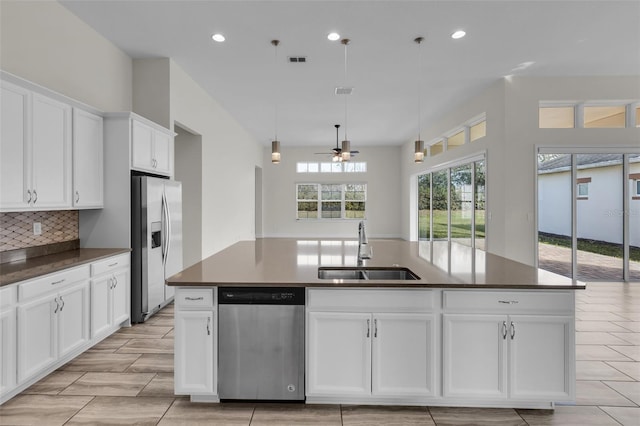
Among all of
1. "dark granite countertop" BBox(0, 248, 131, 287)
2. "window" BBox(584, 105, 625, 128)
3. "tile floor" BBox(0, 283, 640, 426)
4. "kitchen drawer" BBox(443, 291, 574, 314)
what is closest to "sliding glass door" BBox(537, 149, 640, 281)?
"window" BBox(584, 105, 625, 128)

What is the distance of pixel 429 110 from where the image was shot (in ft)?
23.0

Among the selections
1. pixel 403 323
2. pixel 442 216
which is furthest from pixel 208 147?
pixel 442 216

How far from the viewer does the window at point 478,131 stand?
6.09 meters

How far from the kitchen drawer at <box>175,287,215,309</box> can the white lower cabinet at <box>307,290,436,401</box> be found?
635mm

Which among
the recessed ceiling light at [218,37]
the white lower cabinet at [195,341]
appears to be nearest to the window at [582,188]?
the recessed ceiling light at [218,37]

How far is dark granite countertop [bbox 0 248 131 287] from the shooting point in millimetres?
2303

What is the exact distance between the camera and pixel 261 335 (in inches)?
84.7

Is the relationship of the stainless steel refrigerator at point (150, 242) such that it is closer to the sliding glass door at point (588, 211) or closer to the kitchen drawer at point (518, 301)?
the kitchen drawer at point (518, 301)

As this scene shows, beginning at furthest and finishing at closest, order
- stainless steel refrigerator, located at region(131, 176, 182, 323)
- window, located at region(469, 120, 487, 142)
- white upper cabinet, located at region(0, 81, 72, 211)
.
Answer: window, located at region(469, 120, 487, 142), stainless steel refrigerator, located at region(131, 176, 182, 323), white upper cabinet, located at region(0, 81, 72, 211)

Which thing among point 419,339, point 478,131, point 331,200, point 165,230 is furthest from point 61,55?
point 331,200

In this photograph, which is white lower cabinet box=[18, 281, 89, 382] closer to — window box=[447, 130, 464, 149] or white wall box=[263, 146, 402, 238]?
window box=[447, 130, 464, 149]

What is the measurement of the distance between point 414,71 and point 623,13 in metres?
2.26

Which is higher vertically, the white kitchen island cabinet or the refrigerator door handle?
the refrigerator door handle

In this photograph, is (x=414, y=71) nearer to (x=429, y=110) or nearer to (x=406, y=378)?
(x=429, y=110)
